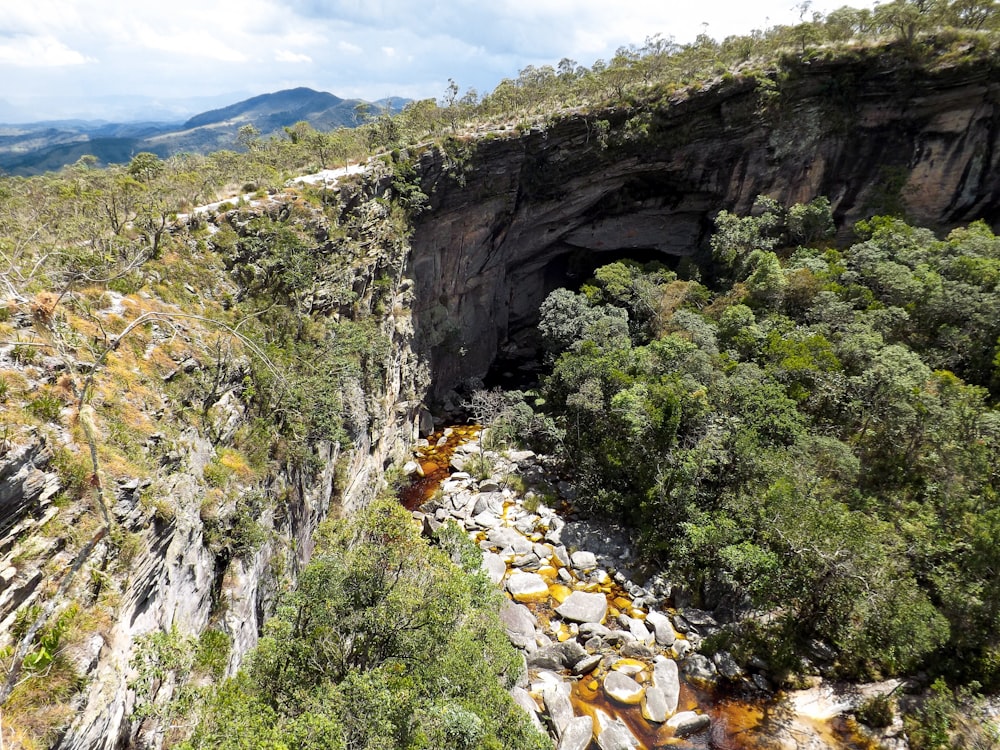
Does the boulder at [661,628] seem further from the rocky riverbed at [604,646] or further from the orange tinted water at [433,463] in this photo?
the orange tinted water at [433,463]

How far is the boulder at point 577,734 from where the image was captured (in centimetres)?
1341

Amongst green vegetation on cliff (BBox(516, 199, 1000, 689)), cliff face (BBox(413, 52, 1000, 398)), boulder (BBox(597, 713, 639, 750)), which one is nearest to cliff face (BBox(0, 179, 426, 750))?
boulder (BBox(597, 713, 639, 750))

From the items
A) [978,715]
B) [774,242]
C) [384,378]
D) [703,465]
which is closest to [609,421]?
[703,465]

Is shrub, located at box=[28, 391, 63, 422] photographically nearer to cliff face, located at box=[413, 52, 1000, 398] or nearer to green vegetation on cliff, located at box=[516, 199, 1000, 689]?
Result: green vegetation on cliff, located at box=[516, 199, 1000, 689]

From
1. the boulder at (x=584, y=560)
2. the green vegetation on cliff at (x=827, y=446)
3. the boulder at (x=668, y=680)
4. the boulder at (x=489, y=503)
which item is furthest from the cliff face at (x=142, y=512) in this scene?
the green vegetation on cliff at (x=827, y=446)

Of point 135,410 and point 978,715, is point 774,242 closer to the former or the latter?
point 978,715

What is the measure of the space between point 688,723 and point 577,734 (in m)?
3.48

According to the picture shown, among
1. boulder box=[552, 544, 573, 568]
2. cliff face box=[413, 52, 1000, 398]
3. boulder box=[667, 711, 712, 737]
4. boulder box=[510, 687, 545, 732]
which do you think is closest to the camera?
boulder box=[510, 687, 545, 732]

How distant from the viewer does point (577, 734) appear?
1365 cm

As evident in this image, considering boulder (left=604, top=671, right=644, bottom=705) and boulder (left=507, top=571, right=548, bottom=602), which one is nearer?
boulder (left=604, top=671, right=644, bottom=705)

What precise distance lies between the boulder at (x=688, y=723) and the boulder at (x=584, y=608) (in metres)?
3.87

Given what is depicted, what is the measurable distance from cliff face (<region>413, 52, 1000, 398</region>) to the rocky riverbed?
50.4 feet

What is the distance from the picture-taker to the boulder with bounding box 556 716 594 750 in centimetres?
1341

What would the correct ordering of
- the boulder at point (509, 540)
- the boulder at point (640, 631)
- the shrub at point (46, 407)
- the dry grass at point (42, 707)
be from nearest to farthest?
the dry grass at point (42, 707), the shrub at point (46, 407), the boulder at point (640, 631), the boulder at point (509, 540)
